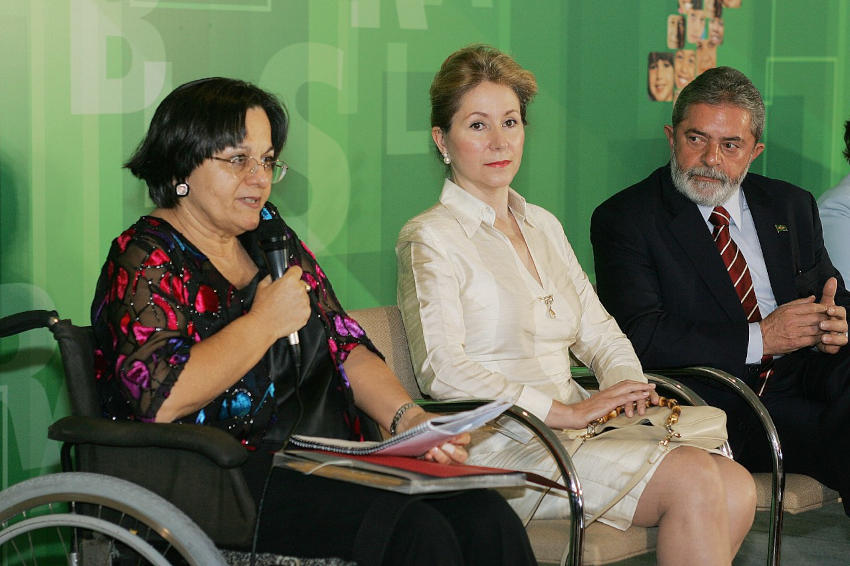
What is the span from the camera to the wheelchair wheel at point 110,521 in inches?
80.4

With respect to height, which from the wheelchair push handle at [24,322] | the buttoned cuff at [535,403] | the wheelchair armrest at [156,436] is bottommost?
the buttoned cuff at [535,403]

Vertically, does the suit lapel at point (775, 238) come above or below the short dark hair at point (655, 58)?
below

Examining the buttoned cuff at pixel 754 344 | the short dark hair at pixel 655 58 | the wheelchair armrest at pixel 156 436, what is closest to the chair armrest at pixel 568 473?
the wheelchair armrest at pixel 156 436

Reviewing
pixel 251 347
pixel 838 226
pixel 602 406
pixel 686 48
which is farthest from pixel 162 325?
pixel 686 48

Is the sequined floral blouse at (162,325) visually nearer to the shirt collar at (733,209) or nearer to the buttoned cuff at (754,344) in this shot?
the buttoned cuff at (754,344)

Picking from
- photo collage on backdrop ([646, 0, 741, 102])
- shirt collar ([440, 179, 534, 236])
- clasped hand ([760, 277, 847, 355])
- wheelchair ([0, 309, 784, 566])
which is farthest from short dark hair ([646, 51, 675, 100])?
wheelchair ([0, 309, 784, 566])

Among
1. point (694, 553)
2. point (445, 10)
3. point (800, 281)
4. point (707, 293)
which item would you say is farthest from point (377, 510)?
point (445, 10)

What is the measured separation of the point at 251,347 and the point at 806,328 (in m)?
1.80

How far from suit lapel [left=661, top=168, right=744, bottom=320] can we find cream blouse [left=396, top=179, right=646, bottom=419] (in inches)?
16.3

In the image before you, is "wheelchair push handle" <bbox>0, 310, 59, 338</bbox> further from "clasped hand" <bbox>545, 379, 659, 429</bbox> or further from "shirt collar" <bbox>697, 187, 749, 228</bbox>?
"shirt collar" <bbox>697, 187, 749, 228</bbox>

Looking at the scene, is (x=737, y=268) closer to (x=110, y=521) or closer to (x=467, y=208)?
(x=467, y=208)

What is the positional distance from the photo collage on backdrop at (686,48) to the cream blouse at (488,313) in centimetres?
165

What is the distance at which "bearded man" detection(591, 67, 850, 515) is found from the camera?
3.37 meters

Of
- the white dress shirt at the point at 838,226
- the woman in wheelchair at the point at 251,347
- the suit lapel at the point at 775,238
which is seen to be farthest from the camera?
the white dress shirt at the point at 838,226
